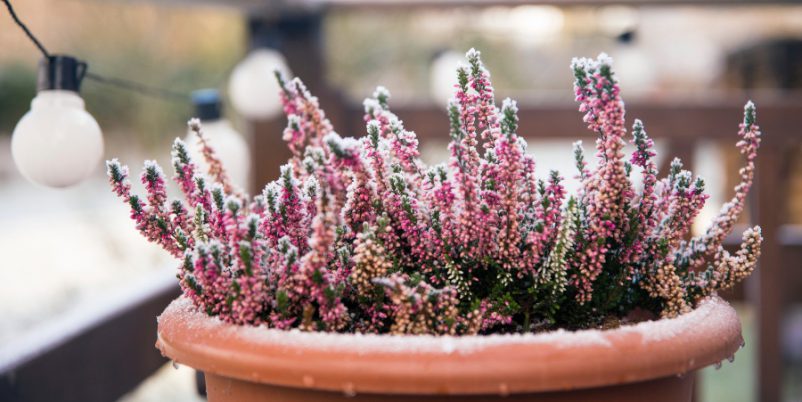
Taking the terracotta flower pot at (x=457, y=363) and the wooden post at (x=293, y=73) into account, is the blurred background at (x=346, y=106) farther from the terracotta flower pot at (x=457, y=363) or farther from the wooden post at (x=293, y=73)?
the terracotta flower pot at (x=457, y=363)

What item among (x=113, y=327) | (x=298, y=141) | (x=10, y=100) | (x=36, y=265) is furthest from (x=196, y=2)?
(x=10, y=100)

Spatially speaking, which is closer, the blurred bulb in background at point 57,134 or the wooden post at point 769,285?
the blurred bulb in background at point 57,134

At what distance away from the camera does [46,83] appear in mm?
1293

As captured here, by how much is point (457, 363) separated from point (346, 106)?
8.34 ft

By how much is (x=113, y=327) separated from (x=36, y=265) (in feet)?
14.4

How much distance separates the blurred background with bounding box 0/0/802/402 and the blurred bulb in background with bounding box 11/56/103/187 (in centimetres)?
34

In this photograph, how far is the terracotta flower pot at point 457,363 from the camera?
721 mm

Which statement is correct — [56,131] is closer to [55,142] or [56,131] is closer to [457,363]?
[55,142]

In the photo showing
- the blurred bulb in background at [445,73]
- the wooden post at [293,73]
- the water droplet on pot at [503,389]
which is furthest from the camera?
the blurred bulb in background at [445,73]

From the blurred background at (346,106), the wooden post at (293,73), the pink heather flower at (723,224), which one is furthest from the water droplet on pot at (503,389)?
the wooden post at (293,73)

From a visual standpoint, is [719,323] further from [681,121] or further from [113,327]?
[681,121]

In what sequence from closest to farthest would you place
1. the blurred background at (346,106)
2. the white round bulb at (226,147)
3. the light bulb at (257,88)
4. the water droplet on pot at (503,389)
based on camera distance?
the water droplet on pot at (503,389) → the white round bulb at (226,147) → the blurred background at (346,106) → the light bulb at (257,88)

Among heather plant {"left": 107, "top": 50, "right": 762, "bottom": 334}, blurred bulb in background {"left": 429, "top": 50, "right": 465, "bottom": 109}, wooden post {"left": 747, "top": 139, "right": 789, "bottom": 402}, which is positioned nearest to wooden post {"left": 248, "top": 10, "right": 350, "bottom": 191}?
blurred bulb in background {"left": 429, "top": 50, "right": 465, "bottom": 109}

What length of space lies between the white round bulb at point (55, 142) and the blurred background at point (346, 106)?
339 millimetres
